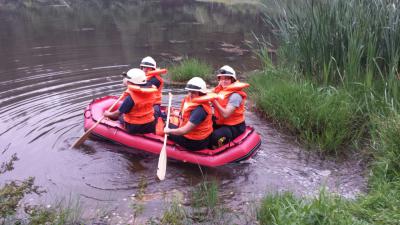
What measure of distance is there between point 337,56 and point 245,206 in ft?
10.2

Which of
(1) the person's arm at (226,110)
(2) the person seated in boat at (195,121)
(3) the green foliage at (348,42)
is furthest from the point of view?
(3) the green foliage at (348,42)

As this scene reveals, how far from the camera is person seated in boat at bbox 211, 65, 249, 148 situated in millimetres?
5844

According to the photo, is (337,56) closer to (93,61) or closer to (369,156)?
(369,156)

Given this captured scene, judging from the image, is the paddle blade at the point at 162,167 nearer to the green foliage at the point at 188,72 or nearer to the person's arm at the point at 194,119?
the person's arm at the point at 194,119

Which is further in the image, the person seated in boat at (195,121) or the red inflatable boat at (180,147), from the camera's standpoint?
the red inflatable boat at (180,147)

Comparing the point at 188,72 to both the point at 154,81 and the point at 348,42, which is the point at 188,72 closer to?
the point at 154,81

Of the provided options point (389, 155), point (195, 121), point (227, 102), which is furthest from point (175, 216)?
point (389, 155)

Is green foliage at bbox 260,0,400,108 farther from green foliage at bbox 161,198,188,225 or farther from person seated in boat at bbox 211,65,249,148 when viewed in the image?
green foliage at bbox 161,198,188,225

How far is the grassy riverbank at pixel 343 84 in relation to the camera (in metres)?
5.25

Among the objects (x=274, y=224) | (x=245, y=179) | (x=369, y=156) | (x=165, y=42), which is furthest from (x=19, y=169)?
(x=165, y=42)

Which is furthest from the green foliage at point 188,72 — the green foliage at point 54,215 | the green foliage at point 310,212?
the green foliage at point 310,212

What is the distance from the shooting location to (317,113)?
247 inches

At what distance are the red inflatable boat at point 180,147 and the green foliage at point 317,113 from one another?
2.63 ft

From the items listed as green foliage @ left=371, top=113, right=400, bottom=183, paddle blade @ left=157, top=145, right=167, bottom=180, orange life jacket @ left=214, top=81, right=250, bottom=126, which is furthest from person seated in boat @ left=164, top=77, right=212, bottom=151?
green foliage @ left=371, top=113, right=400, bottom=183
